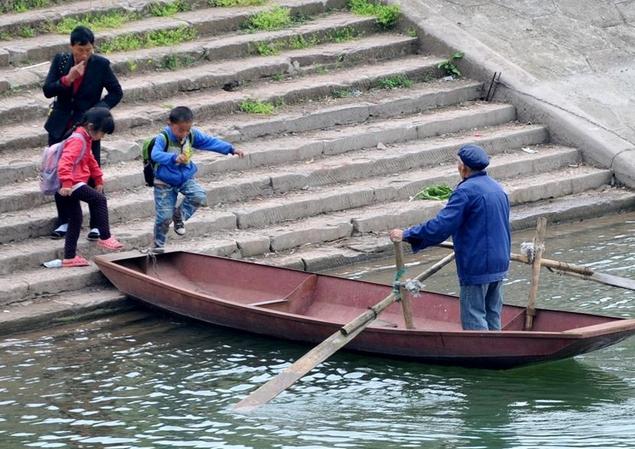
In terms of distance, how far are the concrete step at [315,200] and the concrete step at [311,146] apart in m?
0.13

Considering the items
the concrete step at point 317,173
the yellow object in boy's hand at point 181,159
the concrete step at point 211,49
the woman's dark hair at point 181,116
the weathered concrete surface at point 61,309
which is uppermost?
the concrete step at point 211,49

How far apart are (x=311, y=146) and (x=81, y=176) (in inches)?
120

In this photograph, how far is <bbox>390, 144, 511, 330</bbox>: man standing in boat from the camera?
26.8 feet

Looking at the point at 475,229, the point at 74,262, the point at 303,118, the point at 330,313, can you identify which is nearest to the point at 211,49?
the point at 303,118

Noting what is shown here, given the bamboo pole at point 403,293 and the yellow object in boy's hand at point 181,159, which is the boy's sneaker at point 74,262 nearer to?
the yellow object in boy's hand at point 181,159

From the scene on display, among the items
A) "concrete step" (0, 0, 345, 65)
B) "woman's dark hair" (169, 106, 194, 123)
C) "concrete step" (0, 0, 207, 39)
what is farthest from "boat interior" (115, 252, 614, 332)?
"concrete step" (0, 0, 207, 39)

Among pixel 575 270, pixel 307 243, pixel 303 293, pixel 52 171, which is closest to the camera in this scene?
pixel 575 270

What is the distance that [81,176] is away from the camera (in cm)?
1034

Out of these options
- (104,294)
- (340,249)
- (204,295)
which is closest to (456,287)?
(340,249)

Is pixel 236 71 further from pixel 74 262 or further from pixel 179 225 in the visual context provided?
pixel 74 262

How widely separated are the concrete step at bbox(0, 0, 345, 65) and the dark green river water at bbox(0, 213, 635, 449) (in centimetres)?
419

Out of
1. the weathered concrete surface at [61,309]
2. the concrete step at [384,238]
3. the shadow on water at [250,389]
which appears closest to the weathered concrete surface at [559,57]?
the concrete step at [384,238]

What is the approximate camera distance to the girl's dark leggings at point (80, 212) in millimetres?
10266

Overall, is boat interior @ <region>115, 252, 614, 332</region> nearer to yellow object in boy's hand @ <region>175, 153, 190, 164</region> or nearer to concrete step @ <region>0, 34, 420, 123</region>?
yellow object in boy's hand @ <region>175, 153, 190, 164</region>
